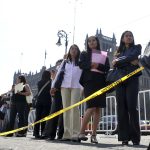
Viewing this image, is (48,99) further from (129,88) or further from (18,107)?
(129,88)

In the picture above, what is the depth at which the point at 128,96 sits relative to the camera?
4.96m

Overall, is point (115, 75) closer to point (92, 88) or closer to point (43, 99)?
point (92, 88)

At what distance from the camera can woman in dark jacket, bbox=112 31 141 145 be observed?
16.2 feet

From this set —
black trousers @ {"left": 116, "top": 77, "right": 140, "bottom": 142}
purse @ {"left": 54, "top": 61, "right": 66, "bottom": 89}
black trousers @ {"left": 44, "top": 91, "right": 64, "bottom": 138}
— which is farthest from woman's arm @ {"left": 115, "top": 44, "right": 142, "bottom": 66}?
black trousers @ {"left": 44, "top": 91, "right": 64, "bottom": 138}

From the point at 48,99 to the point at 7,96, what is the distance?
11.0 ft

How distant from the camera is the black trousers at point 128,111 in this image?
494cm

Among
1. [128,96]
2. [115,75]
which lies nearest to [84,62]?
[115,75]

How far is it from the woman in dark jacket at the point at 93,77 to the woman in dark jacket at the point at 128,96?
457 millimetres

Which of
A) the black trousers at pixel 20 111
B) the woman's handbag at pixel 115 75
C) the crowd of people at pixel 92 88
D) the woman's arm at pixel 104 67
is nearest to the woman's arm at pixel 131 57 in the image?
the crowd of people at pixel 92 88

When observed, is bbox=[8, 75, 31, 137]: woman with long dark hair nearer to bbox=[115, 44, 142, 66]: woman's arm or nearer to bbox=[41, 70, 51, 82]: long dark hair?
bbox=[41, 70, 51, 82]: long dark hair

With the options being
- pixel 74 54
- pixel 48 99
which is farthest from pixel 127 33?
pixel 48 99

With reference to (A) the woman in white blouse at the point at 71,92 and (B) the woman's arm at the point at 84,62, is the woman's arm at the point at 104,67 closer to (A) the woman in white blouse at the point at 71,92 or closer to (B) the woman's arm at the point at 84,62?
(B) the woman's arm at the point at 84,62

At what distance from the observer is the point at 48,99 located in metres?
7.76

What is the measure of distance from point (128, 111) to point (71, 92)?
4.53 ft
